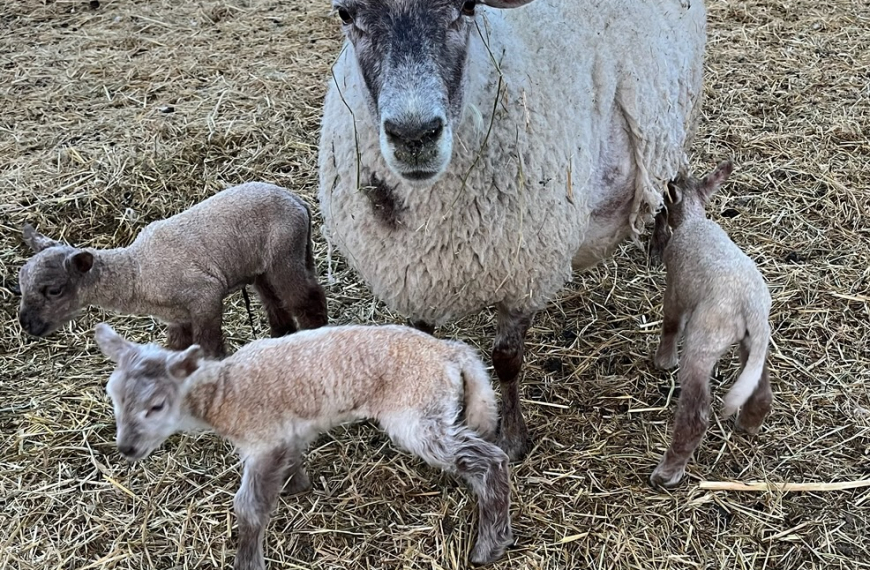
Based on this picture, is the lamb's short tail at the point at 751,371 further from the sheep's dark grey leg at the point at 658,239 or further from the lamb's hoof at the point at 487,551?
the sheep's dark grey leg at the point at 658,239

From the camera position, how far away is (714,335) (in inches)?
98.4

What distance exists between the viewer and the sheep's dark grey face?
6.40 feet

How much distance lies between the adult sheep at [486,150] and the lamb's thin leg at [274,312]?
499 millimetres

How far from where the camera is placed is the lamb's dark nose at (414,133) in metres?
1.94

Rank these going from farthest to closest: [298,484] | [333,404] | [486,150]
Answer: [298,484] < [486,150] < [333,404]

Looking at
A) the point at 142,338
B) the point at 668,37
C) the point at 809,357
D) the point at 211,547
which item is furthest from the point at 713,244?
the point at 142,338

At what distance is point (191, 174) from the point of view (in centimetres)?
429

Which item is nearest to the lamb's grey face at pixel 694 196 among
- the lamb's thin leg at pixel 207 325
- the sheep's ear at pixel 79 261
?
the lamb's thin leg at pixel 207 325

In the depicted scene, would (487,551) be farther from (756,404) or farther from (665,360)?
(665,360)

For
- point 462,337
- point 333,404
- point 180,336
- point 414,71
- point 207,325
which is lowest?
point 462,337

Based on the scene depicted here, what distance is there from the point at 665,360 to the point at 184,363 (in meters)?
2.04

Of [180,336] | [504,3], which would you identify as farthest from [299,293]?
[504,3]

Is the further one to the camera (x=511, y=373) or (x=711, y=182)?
(x=711, y=182)

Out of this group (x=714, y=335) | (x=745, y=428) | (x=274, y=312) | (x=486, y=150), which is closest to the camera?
(x=486, y=150)
